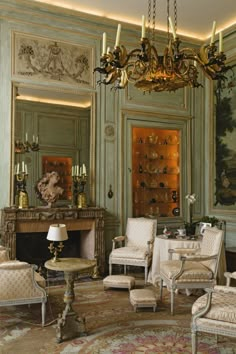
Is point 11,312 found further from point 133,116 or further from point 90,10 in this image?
point 90,10

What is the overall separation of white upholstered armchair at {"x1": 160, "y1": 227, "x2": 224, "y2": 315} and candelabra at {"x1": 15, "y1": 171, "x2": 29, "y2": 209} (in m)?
2.35

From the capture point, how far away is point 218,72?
3.75m

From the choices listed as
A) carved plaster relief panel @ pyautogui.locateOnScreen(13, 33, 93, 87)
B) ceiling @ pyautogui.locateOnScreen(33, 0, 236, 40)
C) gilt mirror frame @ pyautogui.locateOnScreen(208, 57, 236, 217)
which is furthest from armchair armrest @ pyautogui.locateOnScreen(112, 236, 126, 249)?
ceiling @ pyautogui.locateOnScreen(33, 0, 236, 40)

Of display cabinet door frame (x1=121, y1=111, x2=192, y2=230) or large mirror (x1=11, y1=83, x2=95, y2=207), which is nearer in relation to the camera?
large mirror (x1=11, y1=83, x2=95, y2=207)

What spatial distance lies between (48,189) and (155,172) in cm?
231

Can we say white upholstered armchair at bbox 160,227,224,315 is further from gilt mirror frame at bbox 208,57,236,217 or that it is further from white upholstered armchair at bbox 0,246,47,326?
gilt mirror frame at bbox 208,57,236,217

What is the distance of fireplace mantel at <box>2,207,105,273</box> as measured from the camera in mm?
5449

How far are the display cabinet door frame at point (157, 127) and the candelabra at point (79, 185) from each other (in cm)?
76

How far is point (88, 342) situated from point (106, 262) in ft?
9.59

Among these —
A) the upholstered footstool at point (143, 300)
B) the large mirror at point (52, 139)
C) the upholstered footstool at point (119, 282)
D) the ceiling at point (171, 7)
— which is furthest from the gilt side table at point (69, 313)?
the ceiling at point (171, 7)

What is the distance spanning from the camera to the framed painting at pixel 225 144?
22.5ft

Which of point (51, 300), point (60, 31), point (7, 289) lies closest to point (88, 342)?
point (7, 289)

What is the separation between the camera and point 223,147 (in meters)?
7.07

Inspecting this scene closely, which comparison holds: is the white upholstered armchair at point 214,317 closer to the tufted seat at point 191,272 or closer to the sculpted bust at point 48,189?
the tufted seat at point 191,272
